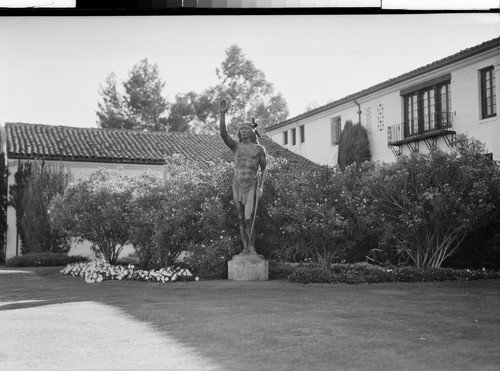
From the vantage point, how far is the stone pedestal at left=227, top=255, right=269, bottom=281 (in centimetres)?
1023

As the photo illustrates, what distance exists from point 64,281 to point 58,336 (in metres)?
5.99

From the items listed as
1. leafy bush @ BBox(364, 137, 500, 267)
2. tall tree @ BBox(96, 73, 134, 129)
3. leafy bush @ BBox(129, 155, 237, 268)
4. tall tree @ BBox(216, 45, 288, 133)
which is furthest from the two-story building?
tall tree @ BBox(96, 73, 134, 129)

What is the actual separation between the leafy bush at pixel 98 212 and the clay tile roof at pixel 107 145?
6919 millimetres

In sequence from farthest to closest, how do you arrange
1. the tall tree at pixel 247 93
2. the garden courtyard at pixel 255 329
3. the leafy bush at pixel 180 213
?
the tall tree at pixel 247 93
the leafy bush at pixel 180 213
the garden courtyard at pixel 255 329

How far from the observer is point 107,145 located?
2277cm

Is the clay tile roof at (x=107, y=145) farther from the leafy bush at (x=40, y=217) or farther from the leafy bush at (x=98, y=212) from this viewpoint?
the leafy bush at (x=98, y=212)

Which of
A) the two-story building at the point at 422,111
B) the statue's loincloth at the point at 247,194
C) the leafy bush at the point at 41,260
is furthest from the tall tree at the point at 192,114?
the statue's loincloth at the point at 247,194

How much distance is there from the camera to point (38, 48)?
6.87 m

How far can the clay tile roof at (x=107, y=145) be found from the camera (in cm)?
2077

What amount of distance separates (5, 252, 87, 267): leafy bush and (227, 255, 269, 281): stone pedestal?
819cm

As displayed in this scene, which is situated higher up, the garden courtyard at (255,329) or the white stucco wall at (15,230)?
the white stucco wall at (15,230)

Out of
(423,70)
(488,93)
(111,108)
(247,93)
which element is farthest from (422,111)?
(111,108)

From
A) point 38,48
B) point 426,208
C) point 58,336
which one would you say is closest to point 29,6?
point 38,48

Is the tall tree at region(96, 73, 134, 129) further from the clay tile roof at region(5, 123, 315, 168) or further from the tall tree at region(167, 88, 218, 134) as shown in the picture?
the clay tile roof at region(5, 123, 315, 168)
